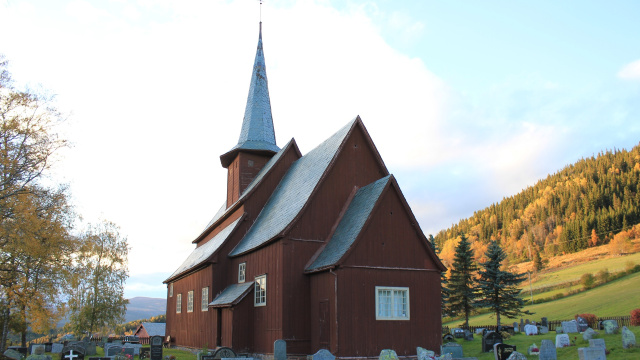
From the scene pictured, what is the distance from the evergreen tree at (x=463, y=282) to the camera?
3697 cm

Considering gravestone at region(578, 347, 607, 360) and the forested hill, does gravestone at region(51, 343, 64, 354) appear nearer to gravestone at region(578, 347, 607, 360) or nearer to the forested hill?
gravestone at region(578, 347, 607, 360)

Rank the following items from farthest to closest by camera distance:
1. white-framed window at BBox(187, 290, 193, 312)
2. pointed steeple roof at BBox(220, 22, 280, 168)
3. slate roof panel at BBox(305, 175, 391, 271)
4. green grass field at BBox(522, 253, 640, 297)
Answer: green grass field at BBox(522, 253, 640, 297) < pointed steeple roof at BBox(220, 22, 280, 168) < white-framed window at BBox(187, 290, 193, 312) < slate roof panel at BBox(305, 175, 391, 271)

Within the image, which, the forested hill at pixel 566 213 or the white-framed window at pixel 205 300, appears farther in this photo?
the forested hill at pixel 566 213

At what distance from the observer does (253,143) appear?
3081cm

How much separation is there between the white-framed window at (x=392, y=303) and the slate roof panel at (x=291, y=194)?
4625mm

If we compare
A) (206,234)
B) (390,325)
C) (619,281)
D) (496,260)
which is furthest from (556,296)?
(390,325)

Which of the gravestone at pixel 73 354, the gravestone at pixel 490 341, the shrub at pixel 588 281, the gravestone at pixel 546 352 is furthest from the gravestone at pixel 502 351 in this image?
the shrub at pixel 588 281

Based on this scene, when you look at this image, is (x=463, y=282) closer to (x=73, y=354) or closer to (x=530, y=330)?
(x=530, y=330)

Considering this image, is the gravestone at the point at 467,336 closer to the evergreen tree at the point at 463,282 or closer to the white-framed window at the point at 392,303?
the evergreen tree at the point at 463,282

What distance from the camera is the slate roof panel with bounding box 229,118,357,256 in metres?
20.7

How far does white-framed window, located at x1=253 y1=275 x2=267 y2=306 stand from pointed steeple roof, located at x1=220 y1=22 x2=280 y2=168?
1121 cm

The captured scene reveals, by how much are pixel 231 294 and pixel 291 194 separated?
5.32 m

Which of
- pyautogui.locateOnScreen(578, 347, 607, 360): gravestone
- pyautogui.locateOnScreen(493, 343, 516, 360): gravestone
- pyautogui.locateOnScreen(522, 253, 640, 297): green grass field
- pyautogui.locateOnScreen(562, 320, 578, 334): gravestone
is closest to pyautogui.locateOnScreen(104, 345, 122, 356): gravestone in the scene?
pyautogui.locateOnScreen(493, 343, 516, 360): gravestone

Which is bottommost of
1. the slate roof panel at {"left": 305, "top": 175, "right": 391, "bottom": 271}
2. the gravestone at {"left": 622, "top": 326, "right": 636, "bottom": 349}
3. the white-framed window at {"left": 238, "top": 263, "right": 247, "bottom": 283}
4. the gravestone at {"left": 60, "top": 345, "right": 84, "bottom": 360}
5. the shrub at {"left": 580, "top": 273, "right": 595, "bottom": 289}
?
the gravestone at {"left": 60, "top": 345, "right": 84, "bottom": 360}
